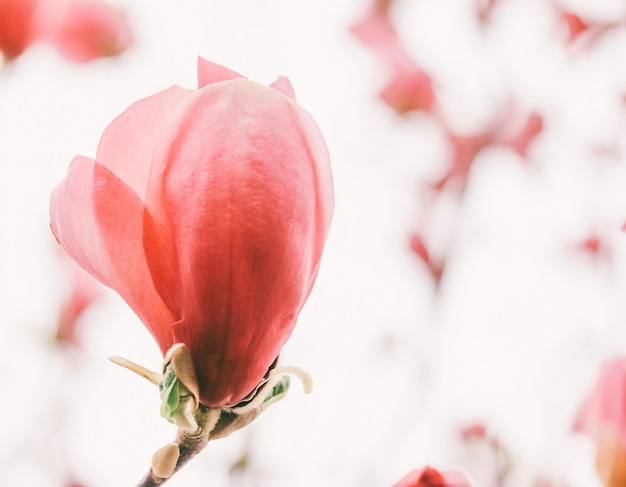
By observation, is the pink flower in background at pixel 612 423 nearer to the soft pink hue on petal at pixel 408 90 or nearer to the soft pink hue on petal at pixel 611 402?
the soft pink hue on petal at pixel 611 402

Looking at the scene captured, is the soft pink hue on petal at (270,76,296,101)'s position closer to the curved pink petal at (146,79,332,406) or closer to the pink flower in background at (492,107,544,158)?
the curved pink petal at (146,79,332,406)

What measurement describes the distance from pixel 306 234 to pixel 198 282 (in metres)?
0.04

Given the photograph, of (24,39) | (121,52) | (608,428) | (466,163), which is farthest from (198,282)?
(466,163)

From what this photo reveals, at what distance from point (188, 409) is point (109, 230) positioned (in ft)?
0.22

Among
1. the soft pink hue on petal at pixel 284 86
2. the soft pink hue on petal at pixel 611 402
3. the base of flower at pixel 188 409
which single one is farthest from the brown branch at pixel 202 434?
the soft pink hue on petal at pixel 611 402

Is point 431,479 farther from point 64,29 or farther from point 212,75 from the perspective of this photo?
point 64,29

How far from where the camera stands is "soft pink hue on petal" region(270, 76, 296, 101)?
249mm

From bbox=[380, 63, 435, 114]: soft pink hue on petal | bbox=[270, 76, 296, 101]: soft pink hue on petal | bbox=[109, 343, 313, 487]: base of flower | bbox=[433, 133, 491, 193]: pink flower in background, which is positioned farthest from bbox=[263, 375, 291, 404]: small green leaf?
bbox=[380, 63, 435, 114]: soft pink hue on petal

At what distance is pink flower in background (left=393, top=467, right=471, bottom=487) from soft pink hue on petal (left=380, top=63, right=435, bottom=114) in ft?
2.99

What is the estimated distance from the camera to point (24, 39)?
621mm

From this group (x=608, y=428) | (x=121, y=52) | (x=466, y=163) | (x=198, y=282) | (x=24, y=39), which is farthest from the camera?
(x=466, y=163)

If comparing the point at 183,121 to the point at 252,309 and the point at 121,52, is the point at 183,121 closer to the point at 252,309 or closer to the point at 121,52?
the point at 252,309

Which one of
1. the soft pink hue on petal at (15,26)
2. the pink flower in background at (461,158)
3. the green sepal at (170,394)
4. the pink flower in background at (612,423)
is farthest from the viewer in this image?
the pink flower in background at (461,158)

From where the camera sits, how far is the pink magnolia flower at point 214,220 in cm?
22
